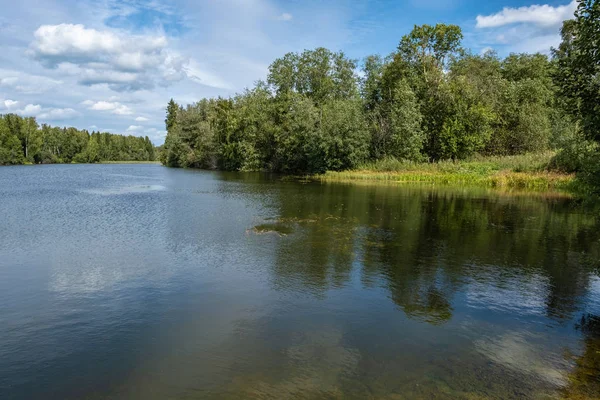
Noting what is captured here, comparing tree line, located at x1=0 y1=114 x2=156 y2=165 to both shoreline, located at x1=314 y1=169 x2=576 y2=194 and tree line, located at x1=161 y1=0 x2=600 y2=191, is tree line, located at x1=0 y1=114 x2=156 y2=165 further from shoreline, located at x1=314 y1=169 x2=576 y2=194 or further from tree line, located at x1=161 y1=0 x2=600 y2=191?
shoreline, located at x1=314 y1=169 x2=576 y2=194

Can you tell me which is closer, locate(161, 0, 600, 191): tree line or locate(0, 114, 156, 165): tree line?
locate(161, 0, 600, 191): tree line

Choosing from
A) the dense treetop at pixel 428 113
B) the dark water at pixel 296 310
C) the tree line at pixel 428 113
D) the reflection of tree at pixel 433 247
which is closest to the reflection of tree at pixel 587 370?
the dark water at pixel 296 310

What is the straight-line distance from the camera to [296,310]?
11.3 m

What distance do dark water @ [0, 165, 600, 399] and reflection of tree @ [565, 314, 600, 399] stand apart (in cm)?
4

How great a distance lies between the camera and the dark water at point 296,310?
7.90 meters

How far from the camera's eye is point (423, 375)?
8078mm

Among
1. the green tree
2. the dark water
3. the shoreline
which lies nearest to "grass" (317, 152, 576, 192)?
the shoreline

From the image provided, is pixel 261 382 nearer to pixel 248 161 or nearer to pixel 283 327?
pixel 283 327

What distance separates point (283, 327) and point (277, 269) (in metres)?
5.03

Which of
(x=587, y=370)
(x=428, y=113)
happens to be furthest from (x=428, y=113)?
(x=587, y=370)

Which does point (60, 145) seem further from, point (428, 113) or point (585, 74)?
point (585, 74)

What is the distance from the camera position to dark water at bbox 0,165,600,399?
7.90 m

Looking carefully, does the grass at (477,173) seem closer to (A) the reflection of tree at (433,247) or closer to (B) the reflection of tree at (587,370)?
(A) the reflection of tree at (433,247)

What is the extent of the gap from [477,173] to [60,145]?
142 meters
